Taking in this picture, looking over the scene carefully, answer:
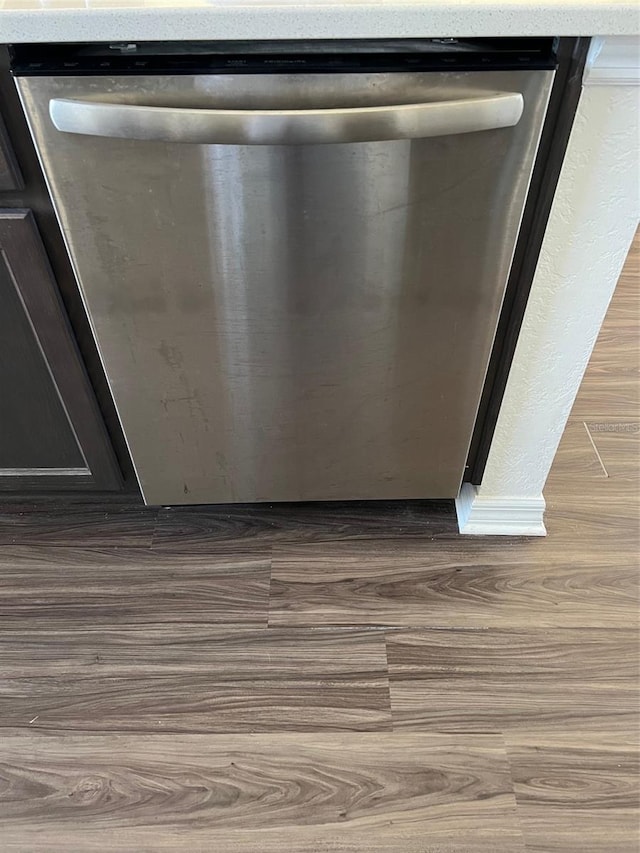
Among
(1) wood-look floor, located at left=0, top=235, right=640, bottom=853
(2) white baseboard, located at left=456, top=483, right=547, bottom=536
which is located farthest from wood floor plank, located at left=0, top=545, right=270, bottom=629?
(2) white baseboard, located at left=456, top=483, right=547, bottom=536

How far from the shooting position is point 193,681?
48.0 inches

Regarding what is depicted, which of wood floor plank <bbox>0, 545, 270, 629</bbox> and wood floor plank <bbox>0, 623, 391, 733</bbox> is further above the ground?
wood floor plank <bbox>0, 623, 391, 733</bbox>

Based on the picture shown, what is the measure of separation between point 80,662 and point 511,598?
799 millimetres

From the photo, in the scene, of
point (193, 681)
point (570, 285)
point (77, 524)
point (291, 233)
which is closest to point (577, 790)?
point (193, 681)

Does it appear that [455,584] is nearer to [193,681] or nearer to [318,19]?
[193,681]

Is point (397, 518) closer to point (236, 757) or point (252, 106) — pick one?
point (236, 757)

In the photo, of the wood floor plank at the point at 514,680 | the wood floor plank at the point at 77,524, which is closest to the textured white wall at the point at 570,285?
the wood floor plank at the point at 514,680

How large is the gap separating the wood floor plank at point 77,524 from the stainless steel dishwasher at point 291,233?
0.59 ft

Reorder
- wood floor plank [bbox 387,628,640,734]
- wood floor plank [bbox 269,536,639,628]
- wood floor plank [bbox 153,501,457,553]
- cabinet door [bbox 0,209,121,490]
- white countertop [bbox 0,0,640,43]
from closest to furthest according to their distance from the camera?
1. white countertop [bbox 0,0,640,43]
2. cabinet door [bbox 0,209,121,490]
3. wood floor plank [bbox 387,628,640,734]
4. wood floor plank [bbox 269,536,639,628]
5. wood floor plank [bbox 153,501,457,553]

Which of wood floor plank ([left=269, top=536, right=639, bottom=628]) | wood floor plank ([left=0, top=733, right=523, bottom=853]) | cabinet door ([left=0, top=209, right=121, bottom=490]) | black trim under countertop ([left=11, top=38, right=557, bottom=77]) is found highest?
black trim under countertop ([left=11, top=38, right=557, bottom=77])

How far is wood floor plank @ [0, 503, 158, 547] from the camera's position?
1.45m

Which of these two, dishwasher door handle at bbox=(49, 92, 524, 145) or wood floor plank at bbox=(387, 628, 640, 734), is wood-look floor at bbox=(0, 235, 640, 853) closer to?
wood floor plank at bbox=(387, 628, 640, 734)

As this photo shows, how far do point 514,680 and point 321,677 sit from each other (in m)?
0.33

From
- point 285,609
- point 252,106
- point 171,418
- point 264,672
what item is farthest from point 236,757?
point 252,106
